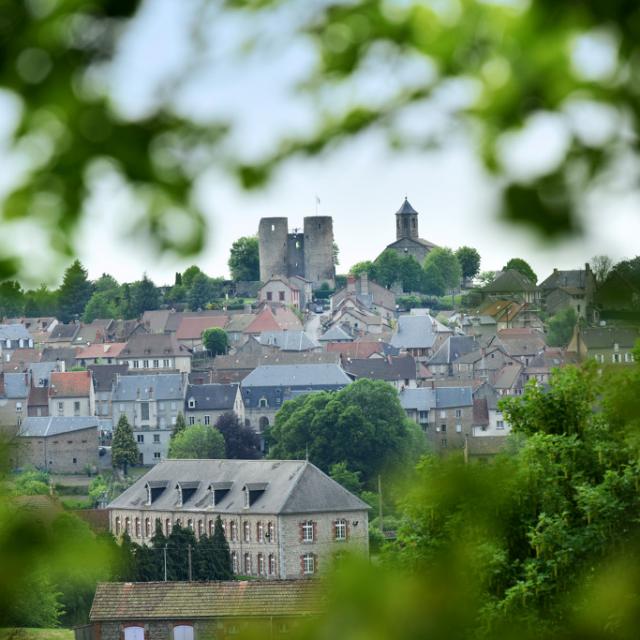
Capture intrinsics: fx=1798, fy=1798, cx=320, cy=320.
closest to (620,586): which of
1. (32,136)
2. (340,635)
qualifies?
(340,635)

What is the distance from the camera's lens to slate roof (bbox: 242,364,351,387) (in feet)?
277

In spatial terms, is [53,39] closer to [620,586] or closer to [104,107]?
[104,107]

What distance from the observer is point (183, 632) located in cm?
3838

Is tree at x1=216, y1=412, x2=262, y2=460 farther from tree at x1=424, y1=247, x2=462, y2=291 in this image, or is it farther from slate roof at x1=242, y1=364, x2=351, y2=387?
tree at x1=424, y1=247, x2=462, y2=291

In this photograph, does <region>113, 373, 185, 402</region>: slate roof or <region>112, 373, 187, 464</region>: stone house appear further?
<region>113, 373, 185, 402</region>: slate roof

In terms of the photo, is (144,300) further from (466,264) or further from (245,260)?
(466,264)

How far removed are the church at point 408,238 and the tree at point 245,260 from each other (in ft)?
32.6

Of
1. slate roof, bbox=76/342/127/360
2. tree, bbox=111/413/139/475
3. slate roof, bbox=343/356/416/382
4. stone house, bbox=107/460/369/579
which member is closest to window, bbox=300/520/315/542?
stone house, bbox=107/460/369/579

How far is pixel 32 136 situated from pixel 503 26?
0.69 m

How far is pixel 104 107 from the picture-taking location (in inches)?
102

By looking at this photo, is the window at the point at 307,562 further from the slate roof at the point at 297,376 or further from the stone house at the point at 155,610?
the slate roof at the point at 297,376

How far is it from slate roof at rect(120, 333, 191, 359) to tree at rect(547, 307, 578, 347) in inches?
753

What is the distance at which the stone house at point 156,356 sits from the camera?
303 feet

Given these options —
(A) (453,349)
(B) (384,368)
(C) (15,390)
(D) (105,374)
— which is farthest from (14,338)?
(A) (453,349)
